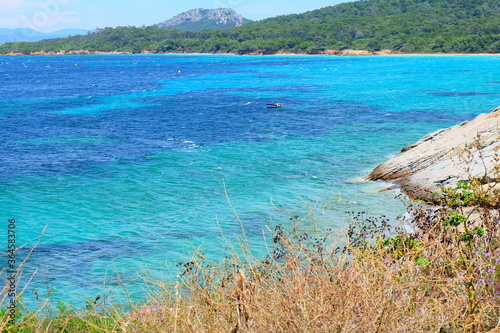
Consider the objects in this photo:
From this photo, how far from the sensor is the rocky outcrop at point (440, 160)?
1848 centimetres

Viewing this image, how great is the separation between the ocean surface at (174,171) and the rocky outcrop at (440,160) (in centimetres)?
107

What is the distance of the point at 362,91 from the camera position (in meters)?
64.2

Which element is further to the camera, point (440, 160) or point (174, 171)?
point (174, 171)

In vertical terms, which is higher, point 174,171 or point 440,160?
point 440,160

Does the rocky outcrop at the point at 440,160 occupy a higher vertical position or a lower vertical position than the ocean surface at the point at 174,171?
higher

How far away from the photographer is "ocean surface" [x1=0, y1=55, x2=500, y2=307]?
15.4m

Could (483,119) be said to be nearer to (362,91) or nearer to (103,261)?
(103,261)

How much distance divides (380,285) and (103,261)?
11342 millimetres

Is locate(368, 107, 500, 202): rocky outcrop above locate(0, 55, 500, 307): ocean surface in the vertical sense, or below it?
above

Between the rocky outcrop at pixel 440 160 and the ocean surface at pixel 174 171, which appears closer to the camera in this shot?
the ocean surface at pixel 174 171

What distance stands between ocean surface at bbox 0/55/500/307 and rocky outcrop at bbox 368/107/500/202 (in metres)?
1.07

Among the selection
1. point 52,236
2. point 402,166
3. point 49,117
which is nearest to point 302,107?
point 49,117

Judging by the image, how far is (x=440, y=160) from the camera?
20438mm

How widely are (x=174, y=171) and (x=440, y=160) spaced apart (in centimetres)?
1217
